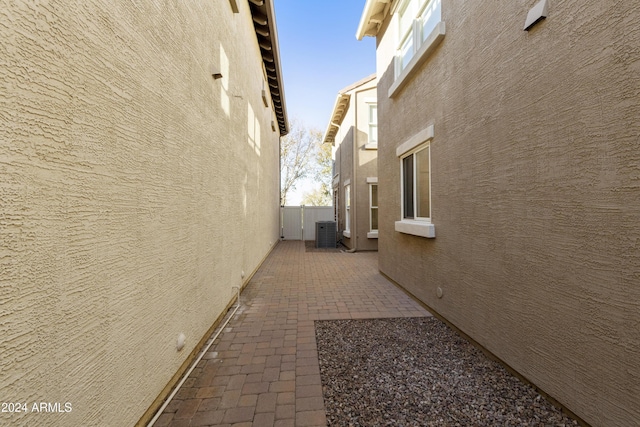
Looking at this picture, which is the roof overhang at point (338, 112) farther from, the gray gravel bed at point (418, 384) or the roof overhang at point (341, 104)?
the gray gravel bed at point (418, 384)

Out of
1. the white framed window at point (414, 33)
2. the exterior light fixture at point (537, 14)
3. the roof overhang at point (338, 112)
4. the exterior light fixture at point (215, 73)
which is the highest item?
the roof overhang at point (338, 112)

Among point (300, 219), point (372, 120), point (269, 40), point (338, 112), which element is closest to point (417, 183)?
point (269, 40)

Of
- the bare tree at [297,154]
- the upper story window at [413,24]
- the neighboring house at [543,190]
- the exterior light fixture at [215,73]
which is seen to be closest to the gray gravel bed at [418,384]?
the neighboring house at [543,190]

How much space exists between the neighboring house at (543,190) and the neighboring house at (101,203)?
2982 mm

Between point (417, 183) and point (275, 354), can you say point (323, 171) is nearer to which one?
point (417, 183)

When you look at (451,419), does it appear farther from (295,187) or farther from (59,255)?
(295,187)

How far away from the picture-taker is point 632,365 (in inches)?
66.1

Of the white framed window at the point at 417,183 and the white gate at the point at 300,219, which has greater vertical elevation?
the white framed window at the point at 417,183

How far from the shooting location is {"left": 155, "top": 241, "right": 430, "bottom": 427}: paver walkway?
216 centimetres

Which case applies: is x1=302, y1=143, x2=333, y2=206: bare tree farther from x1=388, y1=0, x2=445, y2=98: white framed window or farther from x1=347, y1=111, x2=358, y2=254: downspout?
x1=388, y1=0, x2=445, y2=98: white framed window

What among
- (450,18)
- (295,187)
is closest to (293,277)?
(450,18)

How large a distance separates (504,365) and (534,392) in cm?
38

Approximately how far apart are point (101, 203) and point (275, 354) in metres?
2.26

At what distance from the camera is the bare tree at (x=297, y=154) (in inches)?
981
